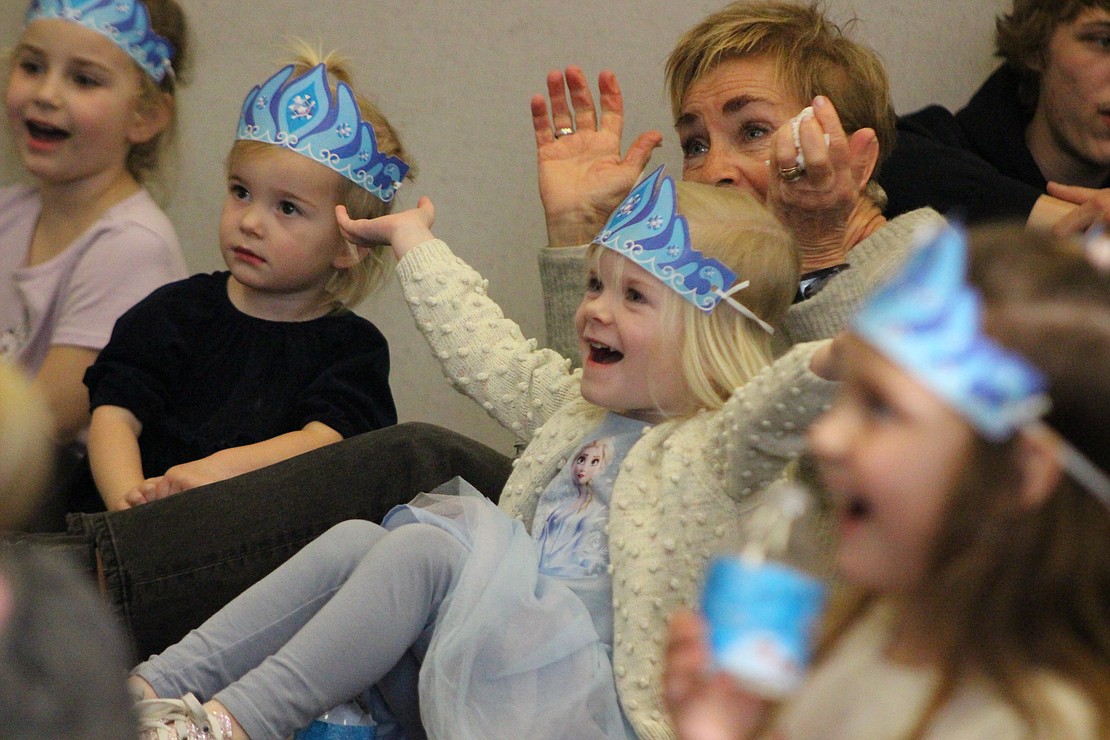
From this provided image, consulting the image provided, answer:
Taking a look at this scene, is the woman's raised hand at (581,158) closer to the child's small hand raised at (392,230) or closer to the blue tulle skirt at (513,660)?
the child's small hand raised at (392,230)

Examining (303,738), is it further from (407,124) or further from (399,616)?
(407,124)

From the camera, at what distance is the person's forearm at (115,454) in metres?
1.49

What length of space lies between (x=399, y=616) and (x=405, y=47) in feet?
3.88

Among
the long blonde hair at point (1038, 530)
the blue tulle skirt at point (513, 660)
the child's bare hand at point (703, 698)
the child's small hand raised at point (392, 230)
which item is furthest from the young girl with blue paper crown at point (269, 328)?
the long blonde hair at point (1038, 530)

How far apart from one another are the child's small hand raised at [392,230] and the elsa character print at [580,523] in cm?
31

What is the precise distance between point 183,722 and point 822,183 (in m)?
0.75

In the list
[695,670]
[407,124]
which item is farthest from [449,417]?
[695,670]

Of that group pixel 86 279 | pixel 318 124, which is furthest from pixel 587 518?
pixel 86 279

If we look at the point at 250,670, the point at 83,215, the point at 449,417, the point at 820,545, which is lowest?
the point at 449,417

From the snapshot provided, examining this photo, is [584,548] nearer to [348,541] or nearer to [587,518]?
[587,518]

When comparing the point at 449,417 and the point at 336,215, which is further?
the point at 449,417

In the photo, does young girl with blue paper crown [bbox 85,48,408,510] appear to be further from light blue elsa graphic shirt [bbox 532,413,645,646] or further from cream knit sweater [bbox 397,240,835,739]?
light blue elsa graphic shirt [bbox 532,413,645,646]

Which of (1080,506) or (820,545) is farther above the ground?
(1080,506)

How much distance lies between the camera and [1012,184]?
1.54 meters
